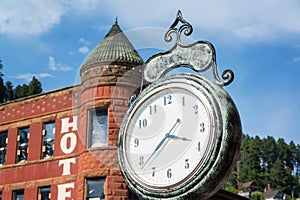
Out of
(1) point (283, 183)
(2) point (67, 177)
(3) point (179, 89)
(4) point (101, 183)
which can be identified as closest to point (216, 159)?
(3) point (179, 89)

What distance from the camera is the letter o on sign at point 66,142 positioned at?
665 inches

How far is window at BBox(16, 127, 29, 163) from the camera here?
1817 centimetres

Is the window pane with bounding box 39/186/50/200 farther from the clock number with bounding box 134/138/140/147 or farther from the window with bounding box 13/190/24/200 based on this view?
the clock number with bounding box 134/138/140/147

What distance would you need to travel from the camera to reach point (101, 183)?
1530 centimetres

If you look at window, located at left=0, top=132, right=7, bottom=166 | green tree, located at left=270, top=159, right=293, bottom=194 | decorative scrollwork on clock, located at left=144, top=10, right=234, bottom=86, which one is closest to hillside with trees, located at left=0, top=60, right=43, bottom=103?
window, located at left=0, top=132, right=7, bottom=166

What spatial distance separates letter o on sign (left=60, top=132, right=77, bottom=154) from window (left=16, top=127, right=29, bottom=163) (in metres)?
1.81

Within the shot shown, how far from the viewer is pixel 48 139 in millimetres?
17609

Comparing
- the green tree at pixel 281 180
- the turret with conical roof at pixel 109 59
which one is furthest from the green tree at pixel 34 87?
the green tree at pixel 281 180

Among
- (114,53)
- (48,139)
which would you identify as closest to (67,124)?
(48,139)

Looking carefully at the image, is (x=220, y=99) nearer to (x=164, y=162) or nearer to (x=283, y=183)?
(x=164, y=162)

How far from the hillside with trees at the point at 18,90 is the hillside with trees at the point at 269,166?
37473 millimetres

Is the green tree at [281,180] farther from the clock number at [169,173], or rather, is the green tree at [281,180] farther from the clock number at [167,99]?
the clock number at [169,173]

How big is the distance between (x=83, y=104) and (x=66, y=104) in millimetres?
1327

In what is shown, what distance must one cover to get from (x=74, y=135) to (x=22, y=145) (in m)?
2.49
